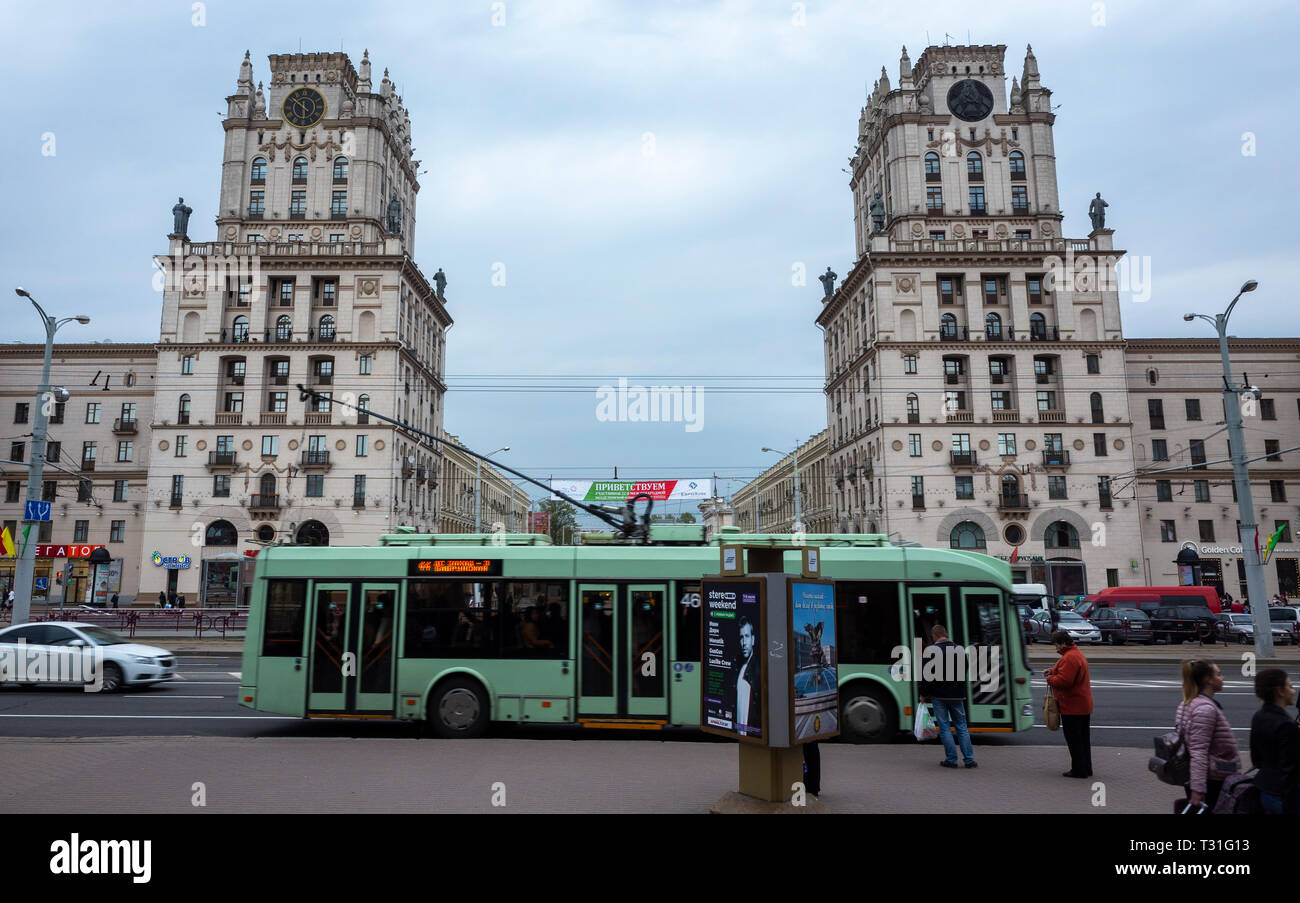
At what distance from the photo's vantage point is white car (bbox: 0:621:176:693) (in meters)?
17.7

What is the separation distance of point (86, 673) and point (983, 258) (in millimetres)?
55837

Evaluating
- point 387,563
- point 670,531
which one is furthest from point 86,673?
point 670,531

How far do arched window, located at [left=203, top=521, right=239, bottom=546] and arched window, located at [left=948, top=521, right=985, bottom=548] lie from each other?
47.8 meters

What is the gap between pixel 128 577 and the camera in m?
59.7

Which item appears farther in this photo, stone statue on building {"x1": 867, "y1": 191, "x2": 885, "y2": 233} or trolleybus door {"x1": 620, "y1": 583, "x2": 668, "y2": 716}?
stone statue on building {"x1": 867, "y1": 191, "x2": 885, "y2": 233}

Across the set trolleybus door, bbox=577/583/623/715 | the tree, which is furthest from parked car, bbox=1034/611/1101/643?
the tree

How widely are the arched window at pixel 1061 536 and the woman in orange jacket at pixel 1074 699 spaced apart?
48708 millimetres

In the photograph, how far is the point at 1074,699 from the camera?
9.83 meters

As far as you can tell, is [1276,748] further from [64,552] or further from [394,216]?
[64,552]

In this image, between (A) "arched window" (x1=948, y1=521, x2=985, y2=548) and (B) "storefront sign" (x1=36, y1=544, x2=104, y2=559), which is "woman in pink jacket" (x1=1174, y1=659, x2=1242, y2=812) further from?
(B) "storefront sign" (x1=36, y1=544, x2=104, y2=559)

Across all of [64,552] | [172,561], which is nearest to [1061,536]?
[172,561]

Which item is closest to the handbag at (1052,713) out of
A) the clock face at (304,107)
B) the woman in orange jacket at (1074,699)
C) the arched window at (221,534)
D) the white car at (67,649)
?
the woman in orange jacket at (1074,699)

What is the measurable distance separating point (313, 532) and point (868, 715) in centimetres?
5027

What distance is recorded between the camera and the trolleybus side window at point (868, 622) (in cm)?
1238
